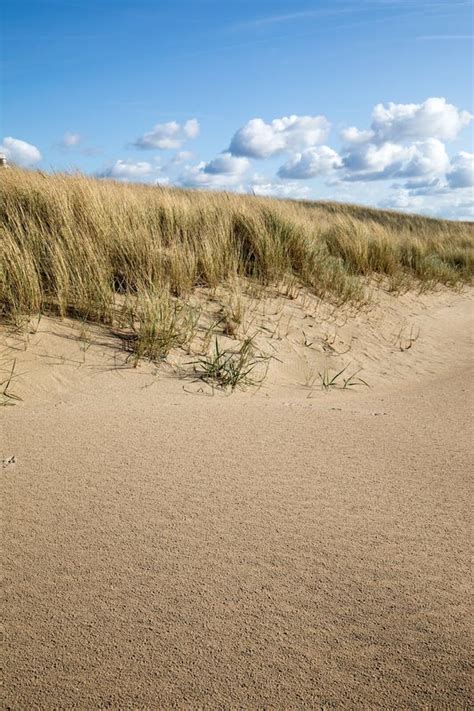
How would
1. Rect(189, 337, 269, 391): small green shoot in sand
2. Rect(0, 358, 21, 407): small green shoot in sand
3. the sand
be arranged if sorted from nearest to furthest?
the sand → Rect(0, 358, 21, 407): small green shoot in sand → Rect(189, 337, 269, 391): small green shoot in sand

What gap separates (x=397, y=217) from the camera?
26.5m

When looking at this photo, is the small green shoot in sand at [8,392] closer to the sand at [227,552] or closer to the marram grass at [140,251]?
the sand at [227,552]

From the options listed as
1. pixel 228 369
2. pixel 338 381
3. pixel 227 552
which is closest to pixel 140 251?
pixel 228 369

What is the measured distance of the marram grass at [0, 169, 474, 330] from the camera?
14.4 feet

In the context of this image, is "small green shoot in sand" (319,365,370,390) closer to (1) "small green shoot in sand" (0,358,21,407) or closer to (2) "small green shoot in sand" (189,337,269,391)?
(2) "small green shoot in sand" (189,337,269,391)

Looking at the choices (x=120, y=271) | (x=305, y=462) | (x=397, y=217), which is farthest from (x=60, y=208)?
(x=397, y=217)

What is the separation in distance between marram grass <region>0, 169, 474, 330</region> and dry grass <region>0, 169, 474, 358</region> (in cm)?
1

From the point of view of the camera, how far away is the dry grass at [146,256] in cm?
429

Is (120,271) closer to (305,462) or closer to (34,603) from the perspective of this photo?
(305,462)

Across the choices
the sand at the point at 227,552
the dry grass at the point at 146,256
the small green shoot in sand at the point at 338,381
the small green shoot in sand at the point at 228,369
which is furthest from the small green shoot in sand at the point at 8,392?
the small green shoot in sand at the point at 338,381

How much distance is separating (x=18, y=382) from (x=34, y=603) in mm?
1949

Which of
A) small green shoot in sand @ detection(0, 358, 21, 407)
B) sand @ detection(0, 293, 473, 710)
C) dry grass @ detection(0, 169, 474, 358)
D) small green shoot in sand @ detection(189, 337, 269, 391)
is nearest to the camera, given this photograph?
sand @ detection(0, 293, 473, 710)

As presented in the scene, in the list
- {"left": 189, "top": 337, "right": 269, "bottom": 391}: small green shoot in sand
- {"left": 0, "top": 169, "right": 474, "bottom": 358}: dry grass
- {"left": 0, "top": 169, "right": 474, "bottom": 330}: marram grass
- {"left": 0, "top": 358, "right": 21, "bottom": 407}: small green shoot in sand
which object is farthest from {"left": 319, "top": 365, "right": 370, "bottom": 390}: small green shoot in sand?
{"left": 0, "top": 358, "right": 21, "bottom": 407}: small green shoot in sand

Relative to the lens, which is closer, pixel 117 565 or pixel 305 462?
pixel 117 565
